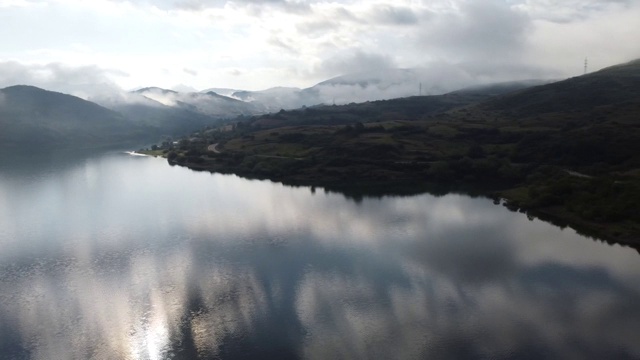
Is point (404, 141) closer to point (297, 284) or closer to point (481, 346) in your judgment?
point (297, 284)

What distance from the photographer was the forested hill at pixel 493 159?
9144 centimetres

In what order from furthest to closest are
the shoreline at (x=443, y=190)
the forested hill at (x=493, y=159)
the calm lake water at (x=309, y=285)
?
the forested hill at (x=493, y=159) → the shoreline at (x=443, y=190) → the calm lake water at (x=309, y=285)

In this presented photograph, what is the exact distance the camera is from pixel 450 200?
111 m

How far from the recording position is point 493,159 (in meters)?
137

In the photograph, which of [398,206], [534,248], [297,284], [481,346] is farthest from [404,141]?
[481,346]

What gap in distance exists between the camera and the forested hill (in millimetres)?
91438

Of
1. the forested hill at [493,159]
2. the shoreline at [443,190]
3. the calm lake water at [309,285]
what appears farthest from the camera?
the forested hill at [493,159]

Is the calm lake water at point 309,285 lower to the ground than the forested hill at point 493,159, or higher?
lower

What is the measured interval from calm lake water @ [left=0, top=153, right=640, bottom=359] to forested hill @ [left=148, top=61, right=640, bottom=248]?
10973 millimetres

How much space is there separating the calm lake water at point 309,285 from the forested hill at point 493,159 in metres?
11.0

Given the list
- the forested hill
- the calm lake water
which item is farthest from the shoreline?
the calm lake water

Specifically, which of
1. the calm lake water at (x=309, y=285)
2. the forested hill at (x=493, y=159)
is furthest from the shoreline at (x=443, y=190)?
the calm lake water at (x=309, y=285)

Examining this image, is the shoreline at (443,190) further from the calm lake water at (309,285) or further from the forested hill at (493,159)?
the calm lake water at (309,285)

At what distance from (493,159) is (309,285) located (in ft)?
312
